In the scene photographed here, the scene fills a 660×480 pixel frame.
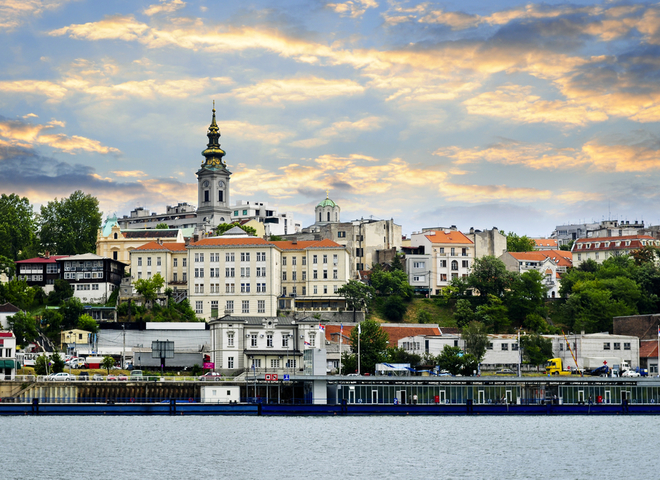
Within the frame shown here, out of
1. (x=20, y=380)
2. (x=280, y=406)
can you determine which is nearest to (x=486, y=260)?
(x=280, y=406)

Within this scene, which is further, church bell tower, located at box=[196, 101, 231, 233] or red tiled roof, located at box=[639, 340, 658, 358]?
church bell tower, located at box=[196, 101, 231, 233]

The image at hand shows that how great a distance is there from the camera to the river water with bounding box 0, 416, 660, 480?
57344 mm

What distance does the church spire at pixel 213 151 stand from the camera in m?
181

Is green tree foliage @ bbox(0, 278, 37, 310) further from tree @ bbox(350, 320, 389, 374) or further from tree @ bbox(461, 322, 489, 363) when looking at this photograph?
tree @ bbox(461, 322, 489, 363)

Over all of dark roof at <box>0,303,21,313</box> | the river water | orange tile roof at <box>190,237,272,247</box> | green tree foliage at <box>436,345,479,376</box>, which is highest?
orange tile roof at <box>190,237,272,247</box>

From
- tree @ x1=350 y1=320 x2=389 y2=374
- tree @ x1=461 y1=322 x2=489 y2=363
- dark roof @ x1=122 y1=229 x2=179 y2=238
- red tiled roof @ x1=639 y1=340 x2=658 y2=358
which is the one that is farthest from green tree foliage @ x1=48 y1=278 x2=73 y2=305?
red tiled roof @ x1=639 y1=340 x2=658 y2=358

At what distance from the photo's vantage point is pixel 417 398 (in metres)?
85.9

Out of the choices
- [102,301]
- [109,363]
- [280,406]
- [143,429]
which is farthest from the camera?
[102,301]

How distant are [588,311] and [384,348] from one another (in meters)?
31.0

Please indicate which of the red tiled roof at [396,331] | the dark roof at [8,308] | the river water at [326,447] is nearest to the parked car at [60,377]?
the river water at [326,447]

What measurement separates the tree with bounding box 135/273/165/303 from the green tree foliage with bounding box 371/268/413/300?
98.7 ft

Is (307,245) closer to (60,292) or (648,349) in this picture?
(60,292)

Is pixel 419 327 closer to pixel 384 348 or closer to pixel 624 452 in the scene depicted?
pixel 384 348

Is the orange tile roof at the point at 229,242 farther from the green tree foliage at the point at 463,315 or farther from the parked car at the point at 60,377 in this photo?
the parked car at the point at 60,377
